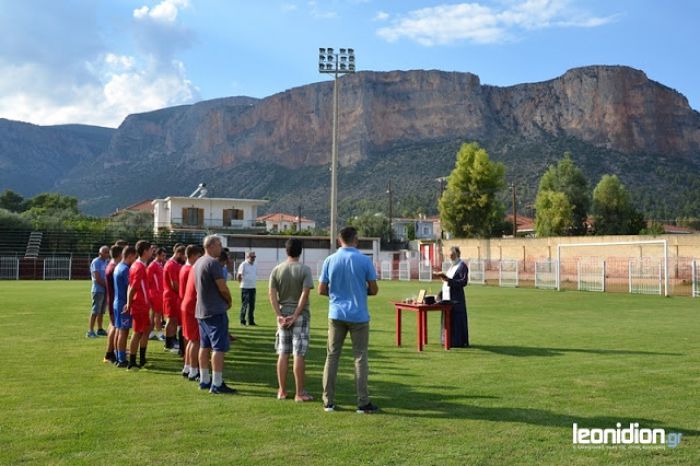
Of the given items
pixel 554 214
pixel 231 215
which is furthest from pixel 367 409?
pixel 231 215

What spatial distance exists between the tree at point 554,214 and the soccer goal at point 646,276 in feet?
108

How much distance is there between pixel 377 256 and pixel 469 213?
9.76m

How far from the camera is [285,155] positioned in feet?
575

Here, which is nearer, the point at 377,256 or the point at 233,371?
the point at 233,371

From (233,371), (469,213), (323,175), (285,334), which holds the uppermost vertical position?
(323,175)

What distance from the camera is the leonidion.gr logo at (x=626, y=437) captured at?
5484mm

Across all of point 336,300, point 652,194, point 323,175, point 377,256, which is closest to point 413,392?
point 336,300

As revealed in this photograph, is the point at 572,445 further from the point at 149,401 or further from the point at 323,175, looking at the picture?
the point at 323,175

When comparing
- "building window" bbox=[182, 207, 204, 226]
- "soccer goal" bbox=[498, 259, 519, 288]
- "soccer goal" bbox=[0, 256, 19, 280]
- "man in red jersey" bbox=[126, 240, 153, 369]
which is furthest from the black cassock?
"building window" bbox=[182, 207, 204, 226]

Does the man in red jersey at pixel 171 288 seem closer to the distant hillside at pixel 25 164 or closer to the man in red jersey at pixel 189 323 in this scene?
the man in red jersey at pixel 189 323

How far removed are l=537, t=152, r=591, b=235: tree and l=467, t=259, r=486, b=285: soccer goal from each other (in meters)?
29.5

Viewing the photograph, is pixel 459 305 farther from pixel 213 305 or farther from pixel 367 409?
pixel 213 305

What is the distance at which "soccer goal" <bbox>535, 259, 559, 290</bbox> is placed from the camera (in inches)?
1324

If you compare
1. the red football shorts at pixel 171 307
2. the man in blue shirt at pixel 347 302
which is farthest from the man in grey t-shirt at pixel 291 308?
the red football shorts at pixel 171 307
